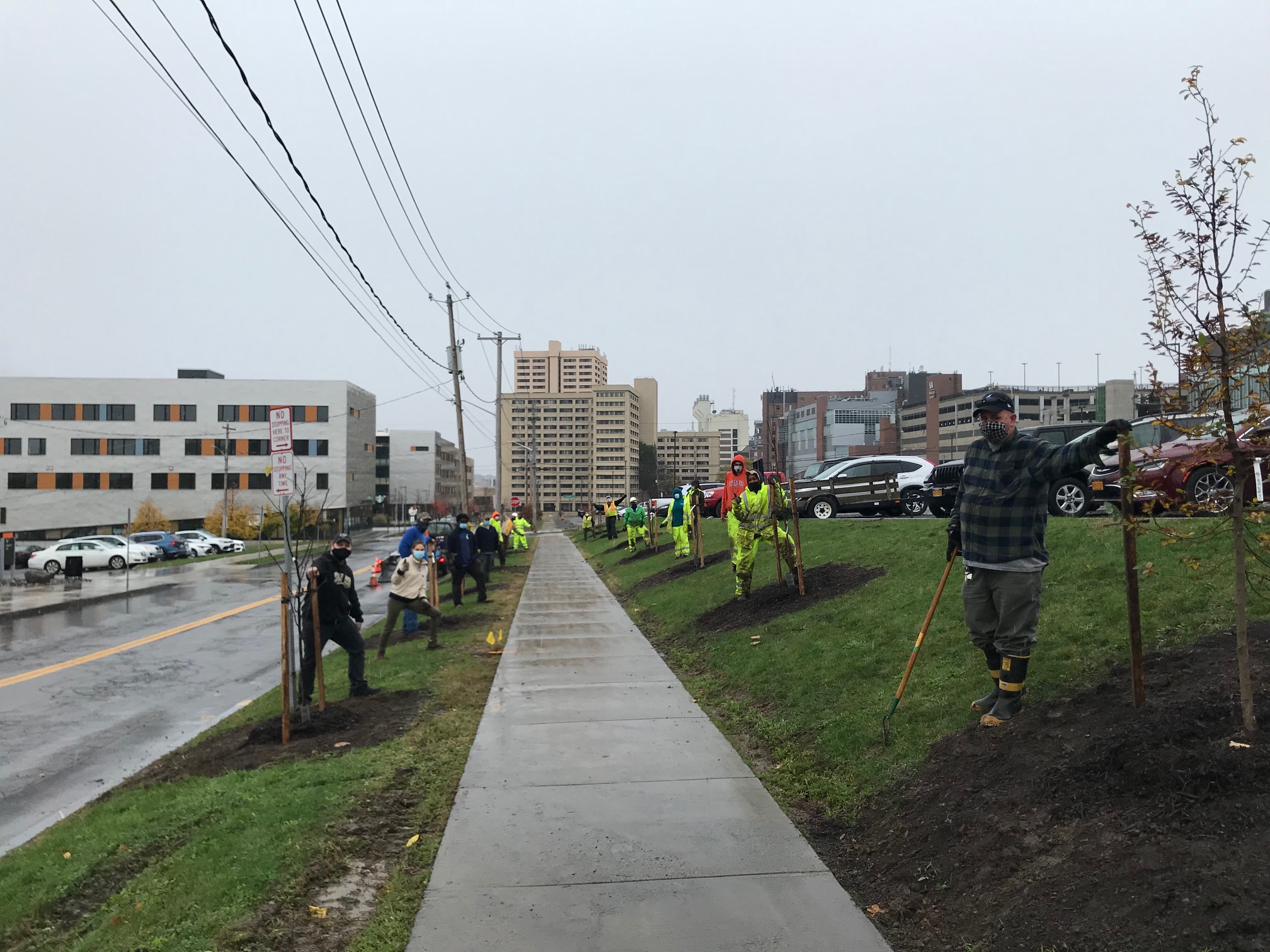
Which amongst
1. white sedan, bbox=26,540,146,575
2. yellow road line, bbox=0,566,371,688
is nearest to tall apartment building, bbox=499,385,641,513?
white sedan, bbox=26,540,146,575

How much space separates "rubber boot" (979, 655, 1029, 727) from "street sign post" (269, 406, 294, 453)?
5802 mm

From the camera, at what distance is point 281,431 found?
8.05 metres

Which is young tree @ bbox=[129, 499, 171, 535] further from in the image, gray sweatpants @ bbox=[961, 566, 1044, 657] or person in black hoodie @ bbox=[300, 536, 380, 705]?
gray sweatpants @ bbox=[961, 566, 1044, 657]

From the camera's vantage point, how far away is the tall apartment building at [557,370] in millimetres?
139750

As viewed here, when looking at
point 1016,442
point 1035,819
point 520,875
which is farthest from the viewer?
point 1016,442

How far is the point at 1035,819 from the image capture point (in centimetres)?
412

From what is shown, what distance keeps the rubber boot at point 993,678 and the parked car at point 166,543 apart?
4747 cm

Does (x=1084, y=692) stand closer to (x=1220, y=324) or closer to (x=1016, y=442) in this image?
(x=1016, y=442)

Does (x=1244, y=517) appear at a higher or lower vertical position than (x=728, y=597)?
higher

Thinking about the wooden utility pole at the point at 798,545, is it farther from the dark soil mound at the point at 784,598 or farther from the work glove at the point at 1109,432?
the work glove at the point at 1109,432

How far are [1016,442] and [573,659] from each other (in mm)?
6737

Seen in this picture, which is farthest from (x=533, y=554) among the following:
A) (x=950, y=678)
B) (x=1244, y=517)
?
(x=1244, y=517)

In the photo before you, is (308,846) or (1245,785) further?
(308,846)

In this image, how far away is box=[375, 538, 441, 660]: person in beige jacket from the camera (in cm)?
1184
